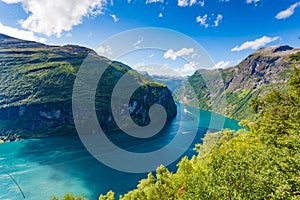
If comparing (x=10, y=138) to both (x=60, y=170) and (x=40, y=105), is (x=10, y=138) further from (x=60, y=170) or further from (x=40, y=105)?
(x=60, y=170)

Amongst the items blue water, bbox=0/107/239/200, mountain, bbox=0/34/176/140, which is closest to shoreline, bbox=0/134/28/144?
mountain, bbox=0/34/176/140

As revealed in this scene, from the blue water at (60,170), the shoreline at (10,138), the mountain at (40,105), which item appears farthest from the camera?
the mountain at (40,105)

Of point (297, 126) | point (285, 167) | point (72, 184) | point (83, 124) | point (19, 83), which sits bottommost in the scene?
point (72, 184)

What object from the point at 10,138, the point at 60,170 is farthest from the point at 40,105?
the point at 60,170

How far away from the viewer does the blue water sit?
210ft

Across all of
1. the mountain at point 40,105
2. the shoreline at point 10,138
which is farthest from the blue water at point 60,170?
the mountain at point 40,105

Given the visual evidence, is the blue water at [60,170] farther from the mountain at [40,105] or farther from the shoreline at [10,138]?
the mountain at [40,105]

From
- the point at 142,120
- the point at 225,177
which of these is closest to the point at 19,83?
the point at 142,120

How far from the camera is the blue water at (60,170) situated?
64125 millimetres

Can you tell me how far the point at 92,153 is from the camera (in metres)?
A: 102

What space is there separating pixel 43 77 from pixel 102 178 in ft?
491

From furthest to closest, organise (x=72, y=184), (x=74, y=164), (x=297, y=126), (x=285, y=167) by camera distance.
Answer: (x=74, y=164) → (x=72, y=184) → (x=297, y=126) → (x=285, y=167)

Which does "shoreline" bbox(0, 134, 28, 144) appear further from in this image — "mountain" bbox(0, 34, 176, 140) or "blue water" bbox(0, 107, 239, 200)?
"blue water" bbox(0, 107, 239, 200)

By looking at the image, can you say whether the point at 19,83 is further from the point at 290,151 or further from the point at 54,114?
the point at 290,151
